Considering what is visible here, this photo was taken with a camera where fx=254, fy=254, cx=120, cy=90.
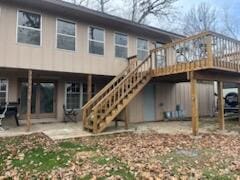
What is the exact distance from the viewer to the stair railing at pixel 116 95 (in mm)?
9125

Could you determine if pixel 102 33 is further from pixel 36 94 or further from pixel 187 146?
pixel 187 146

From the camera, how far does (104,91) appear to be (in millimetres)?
10086

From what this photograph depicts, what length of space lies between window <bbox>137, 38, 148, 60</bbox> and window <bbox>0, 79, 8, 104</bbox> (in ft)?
21.7

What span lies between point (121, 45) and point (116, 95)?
3370 millimetres

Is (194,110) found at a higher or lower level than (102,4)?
lower

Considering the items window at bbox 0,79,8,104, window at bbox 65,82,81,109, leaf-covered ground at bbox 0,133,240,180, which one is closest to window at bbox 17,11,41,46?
window at bbox 0,79,8,104

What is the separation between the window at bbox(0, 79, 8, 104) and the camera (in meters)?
10.5

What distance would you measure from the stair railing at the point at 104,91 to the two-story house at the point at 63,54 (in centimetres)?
45

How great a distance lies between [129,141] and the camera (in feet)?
25.3

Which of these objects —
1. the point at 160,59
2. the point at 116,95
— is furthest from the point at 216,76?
the point at 116,95

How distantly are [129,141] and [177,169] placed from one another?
114 inches

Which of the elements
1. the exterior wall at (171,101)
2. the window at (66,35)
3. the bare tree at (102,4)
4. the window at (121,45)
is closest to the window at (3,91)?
the window at (66,35)

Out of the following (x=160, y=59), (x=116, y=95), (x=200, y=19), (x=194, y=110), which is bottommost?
(x=194, y=110)

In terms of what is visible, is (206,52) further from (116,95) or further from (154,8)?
(154,8)
